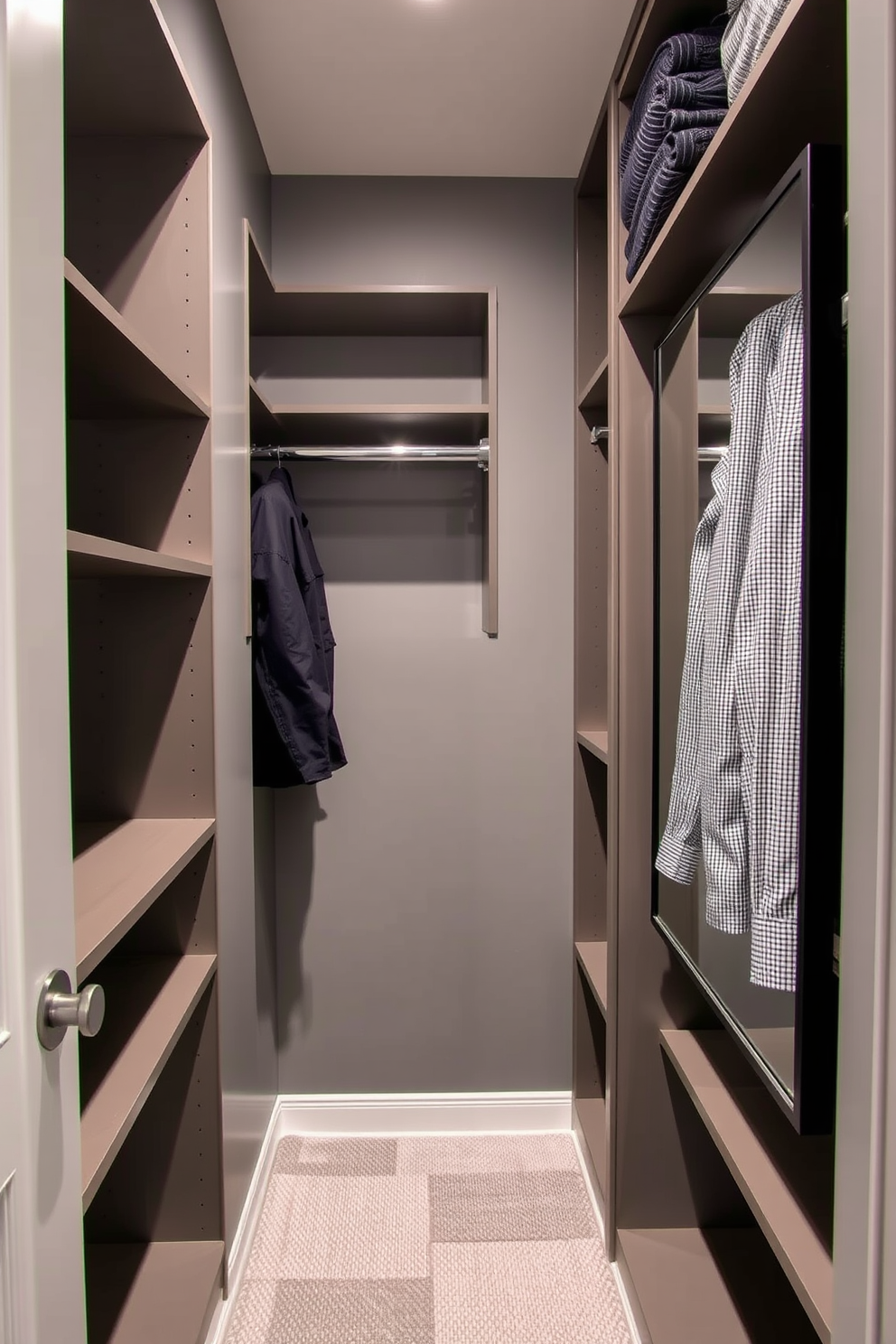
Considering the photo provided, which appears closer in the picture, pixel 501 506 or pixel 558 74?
pixel 558 74

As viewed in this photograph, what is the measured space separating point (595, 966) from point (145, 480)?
1585 millimetres

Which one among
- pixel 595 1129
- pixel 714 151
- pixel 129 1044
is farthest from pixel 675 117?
pixel 595 1129

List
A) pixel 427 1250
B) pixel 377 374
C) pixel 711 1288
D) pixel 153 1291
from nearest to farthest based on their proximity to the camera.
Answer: pixel 153 1291, pixel 711 1288, pixel 427 1250, pixel 377 374

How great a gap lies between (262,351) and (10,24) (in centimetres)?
162

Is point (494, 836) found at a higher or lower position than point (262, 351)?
lower

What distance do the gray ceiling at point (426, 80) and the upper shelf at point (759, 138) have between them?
0.67m

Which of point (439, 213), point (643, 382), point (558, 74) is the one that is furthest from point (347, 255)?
point (643, 382)

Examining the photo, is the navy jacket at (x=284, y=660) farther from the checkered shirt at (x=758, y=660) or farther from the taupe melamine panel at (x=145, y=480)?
the checkered shirt at (x=758, y=660)

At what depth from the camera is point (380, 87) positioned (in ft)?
→ 5.80

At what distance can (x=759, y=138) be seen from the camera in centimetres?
100

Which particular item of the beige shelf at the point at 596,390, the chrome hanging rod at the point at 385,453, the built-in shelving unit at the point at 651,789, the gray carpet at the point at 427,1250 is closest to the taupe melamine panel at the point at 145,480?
the chrome hanging rod at the point at 385,453

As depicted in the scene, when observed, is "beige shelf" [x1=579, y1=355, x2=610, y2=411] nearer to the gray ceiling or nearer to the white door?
the gray ceiling

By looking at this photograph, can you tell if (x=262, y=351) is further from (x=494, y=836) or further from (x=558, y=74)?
(x=494, y=836)

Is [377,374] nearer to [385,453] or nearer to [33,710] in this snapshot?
[385,453]
